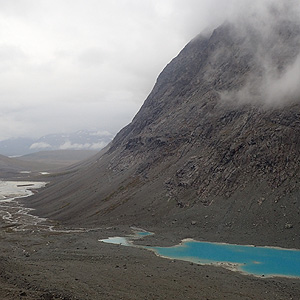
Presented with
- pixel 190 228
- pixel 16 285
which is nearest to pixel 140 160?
pixel 190 228

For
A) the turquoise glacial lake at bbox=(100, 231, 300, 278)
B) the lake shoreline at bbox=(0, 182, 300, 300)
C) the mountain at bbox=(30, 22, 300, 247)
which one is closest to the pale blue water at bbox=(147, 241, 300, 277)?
the turquoise glacial lake at bbox=(100, 231, 300, 278)

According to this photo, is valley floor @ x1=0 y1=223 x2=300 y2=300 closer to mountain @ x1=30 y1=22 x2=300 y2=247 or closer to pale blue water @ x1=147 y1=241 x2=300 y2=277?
pale blue water @ x1=147 y1=241 x2=300 y2=277

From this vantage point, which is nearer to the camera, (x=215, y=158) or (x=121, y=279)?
(x=121, y=279)

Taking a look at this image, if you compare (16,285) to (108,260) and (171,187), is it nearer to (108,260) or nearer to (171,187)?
(108,260)

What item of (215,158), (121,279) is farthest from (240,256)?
(215,158)

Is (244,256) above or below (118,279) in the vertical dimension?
below

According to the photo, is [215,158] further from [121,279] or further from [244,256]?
[121,279]

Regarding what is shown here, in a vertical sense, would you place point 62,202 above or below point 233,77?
below
